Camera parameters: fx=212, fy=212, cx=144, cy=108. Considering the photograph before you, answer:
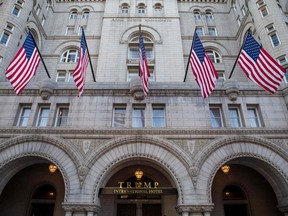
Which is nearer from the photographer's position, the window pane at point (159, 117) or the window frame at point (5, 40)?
the window pane at point (159, 117)

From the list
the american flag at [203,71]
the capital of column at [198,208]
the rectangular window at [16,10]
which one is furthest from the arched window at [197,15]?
the capital of column at [198,208]

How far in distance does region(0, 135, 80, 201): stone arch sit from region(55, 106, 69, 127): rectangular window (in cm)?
150

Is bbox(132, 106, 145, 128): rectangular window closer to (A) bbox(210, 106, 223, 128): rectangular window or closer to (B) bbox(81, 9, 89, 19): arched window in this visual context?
(A) bbox(210, 106, 223, 128): rectangular window

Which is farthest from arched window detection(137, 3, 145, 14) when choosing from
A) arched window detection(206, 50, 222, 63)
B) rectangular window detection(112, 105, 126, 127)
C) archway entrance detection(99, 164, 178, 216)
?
archway entrance detection(99, 164, 178, 216)

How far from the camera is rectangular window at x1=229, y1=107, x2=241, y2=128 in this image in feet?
48.1

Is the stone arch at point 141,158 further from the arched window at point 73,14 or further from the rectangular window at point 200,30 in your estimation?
the arched window at point 73,14

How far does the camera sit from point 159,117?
14898 mm

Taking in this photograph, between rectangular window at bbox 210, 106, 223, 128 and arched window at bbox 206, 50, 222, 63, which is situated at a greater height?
arched window at bbox 206, 50, 222, 63

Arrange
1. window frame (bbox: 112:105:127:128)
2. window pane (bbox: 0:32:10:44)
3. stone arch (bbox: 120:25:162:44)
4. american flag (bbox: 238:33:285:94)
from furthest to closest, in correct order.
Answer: stone arch (bbox: 120:25:162:44)
window pane (bbox: 0:32:10:44)
window frame (bbox: 112:105:127:128)
american flag (bbox: 238:33:285:94)

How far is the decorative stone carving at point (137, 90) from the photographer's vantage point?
14.8m

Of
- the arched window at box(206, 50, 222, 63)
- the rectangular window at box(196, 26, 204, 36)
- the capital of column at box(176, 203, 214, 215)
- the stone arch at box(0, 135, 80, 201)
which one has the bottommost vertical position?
the capital of column at box(176, 203, 214, 215)

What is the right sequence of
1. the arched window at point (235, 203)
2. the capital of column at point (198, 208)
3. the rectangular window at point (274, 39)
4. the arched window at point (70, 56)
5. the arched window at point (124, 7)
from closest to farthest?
the capital of column at point (198, 208) < the arched window at point (235, 203) < the rectangular window at point (274, 39) < the arched window at point (70, 56) < the arched window at point (124, 7)

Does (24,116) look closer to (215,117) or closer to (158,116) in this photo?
(158,116)

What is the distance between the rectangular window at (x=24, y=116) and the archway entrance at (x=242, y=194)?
14.2m
